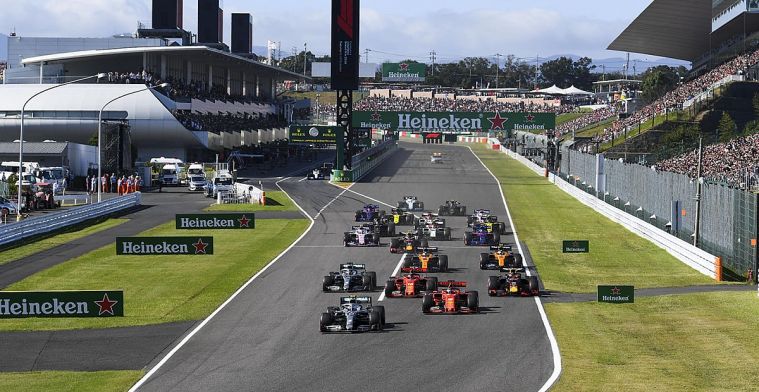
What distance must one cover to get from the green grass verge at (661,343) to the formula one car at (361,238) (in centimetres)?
1560

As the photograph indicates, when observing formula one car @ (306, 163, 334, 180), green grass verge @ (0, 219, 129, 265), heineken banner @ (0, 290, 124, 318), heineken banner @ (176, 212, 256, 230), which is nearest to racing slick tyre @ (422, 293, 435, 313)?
heineken banner @ (0, 290, 124, 318)

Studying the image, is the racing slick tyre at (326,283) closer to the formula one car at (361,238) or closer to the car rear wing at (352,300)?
the car rear wing at (352,300)

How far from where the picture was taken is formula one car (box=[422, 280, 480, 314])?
98.3ft

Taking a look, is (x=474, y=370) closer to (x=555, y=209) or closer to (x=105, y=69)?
(x=555, y=209)

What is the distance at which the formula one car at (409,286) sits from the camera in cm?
3281

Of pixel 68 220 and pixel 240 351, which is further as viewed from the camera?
pixel 68 220

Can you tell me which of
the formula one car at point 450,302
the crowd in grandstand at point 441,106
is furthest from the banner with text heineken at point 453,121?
the formula one car at point 450,302

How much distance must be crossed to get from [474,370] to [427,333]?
4.33 m

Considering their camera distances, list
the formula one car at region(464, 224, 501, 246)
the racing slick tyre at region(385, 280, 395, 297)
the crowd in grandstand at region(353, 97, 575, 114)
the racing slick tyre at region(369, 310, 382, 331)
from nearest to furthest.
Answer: the racing slick tyre at region(369, 310, 382, 331)
the racing slick tyre at region(385, 280, 395, 297)
the formula one car at region(464, 224, 501, 246)
the crowd in grandstand at region(353, 97, 575, 114)

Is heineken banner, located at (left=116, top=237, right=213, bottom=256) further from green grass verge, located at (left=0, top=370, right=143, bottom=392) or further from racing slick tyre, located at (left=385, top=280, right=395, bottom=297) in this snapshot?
green grass verge, located at (left=0, top=370, right=143, bottom=392)

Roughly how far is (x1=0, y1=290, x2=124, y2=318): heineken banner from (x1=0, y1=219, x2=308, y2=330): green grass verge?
0.87 ft

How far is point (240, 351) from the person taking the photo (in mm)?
24906

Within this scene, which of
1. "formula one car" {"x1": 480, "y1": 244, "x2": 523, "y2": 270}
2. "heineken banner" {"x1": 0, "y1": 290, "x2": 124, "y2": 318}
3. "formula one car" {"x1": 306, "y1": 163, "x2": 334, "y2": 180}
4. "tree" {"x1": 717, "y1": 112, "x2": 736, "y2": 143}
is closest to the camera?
"heineken banner" {"x1": 0, "y1": 290, "x2": 124, "y2": 318}

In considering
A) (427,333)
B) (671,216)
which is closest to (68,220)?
(671,216)
